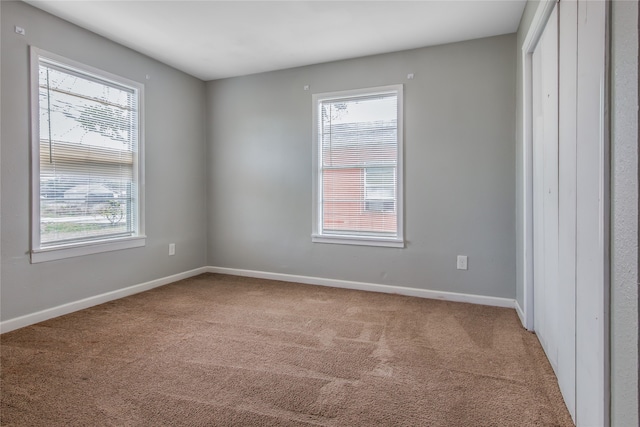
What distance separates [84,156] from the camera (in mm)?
3176

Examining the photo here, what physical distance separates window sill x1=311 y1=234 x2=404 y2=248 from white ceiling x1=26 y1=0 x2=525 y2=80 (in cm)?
202

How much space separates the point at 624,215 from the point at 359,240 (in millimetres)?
2813

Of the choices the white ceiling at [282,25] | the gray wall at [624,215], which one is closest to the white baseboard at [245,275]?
the gray wall at [624,215]

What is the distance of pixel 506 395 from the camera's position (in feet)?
5.86

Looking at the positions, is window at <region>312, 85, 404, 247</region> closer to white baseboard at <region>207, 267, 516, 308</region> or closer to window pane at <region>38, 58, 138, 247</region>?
white baseboard at <region>207, 267, 516, 308</region>

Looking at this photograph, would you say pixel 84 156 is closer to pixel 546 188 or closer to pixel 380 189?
pixel 380 189

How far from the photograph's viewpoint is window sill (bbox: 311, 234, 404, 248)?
3631mm

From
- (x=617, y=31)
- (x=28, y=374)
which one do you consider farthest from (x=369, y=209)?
(x=28, y=374)

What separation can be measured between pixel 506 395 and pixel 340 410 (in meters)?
0.90

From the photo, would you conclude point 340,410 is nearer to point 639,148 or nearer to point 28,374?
point 639,148

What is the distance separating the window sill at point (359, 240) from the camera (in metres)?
3.63

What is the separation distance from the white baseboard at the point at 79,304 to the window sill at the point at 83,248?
17.0 inches

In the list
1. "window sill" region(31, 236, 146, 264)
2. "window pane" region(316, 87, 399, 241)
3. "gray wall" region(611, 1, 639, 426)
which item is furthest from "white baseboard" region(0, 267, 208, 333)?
"gray wall" region(611, 1, 639, 426)

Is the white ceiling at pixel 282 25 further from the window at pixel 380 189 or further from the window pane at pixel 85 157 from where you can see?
the window at pixel 380 189
